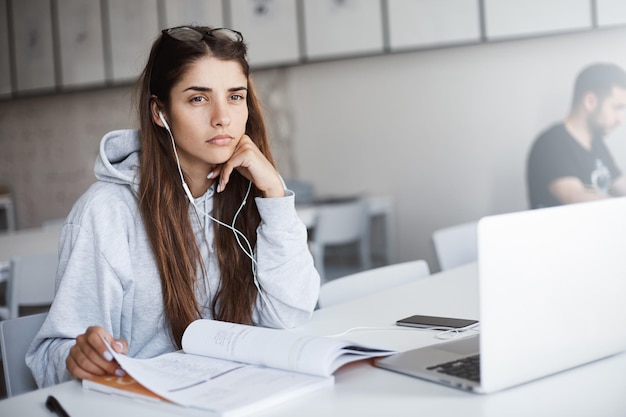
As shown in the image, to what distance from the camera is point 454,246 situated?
2494mm

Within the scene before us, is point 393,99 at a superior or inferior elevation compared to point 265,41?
inferior

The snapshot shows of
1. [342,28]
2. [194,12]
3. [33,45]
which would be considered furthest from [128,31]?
[342,28]

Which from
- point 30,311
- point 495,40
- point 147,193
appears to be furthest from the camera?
point 495,40

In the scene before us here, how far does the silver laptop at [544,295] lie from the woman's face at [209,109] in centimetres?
66

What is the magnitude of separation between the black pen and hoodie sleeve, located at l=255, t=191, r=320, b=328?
0.56 m

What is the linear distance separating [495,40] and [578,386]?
11.8 ft

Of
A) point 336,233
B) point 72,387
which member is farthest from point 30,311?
point 72,387

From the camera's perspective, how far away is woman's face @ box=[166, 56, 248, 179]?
160 cm

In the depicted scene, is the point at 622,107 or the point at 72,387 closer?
the point at 72,387

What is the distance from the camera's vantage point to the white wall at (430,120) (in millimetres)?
4312

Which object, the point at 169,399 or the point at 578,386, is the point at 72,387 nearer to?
the point at 169,399

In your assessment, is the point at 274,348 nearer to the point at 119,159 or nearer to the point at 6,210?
the point at 119,159

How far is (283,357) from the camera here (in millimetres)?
1118

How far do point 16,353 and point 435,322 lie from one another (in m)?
0.77
